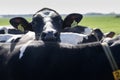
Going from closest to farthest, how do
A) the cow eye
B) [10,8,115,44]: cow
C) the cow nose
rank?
1. the cow nose
2. [10,8,115,44]: cow
3. the cow eye

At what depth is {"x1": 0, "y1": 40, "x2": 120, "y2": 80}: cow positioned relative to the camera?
422 centimetres

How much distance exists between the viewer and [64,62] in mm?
4270

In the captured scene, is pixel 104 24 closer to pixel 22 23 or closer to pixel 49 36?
pixel 22 23

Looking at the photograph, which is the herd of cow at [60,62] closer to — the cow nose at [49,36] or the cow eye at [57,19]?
the cow nose at [49,36]

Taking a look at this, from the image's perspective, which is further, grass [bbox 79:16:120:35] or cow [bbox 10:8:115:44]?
grass [bbox 79:16:120:35]

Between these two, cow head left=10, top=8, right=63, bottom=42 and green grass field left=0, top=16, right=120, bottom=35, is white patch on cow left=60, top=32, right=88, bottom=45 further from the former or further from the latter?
green grass field left=0, top=16, right=120, bottom=35

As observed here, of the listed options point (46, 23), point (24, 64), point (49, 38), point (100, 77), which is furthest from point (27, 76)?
point (46, 23)

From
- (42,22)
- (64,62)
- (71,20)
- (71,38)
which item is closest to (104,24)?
(71,20)

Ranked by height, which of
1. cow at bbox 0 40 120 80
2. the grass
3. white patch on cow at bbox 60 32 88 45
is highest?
the grass

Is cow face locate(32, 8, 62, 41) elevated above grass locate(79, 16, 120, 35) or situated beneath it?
situated beneath

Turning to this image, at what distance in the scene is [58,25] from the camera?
8.37m

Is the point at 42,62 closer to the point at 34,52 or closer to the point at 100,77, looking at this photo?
the point at 34,52

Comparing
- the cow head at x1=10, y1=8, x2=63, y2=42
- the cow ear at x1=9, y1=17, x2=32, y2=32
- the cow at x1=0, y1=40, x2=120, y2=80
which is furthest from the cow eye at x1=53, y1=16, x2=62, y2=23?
the cow at x1=0, y1=40, x2=120, y2=80

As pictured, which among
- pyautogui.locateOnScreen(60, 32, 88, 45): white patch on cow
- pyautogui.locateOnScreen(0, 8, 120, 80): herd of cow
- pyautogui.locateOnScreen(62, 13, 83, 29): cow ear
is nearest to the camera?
pyautogui.locateOnScreen(0, 8, 120, 80): herd of cow
